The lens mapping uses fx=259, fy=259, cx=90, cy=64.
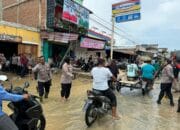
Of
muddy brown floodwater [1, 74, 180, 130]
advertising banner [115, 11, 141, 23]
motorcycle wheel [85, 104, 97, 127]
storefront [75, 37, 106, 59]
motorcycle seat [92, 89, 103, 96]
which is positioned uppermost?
Answer: advertising banner [115, 11, 141, 23]

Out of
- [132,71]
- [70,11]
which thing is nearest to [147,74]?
[132,71]

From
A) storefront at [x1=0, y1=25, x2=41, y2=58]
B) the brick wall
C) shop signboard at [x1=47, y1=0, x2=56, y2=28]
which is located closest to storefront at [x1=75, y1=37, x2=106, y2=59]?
shop signboard at [x1=47, y1=0, x2=56, y2=28]

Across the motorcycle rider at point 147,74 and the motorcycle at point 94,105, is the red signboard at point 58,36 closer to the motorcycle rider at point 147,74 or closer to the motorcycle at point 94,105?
the motorcycle rider at point 147,74

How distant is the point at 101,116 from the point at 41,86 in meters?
2.89

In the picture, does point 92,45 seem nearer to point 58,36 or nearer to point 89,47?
point 89,47

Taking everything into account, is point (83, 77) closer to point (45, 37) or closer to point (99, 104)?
point (45, 37)

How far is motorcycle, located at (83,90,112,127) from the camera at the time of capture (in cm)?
645

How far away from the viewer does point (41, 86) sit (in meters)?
9.31

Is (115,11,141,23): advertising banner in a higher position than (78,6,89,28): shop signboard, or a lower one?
lower

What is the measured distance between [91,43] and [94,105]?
18.8 metres

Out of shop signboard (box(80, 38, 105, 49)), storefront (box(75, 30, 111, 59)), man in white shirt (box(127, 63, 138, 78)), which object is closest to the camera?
man in white shirt (box(127, 63, 138, 78))

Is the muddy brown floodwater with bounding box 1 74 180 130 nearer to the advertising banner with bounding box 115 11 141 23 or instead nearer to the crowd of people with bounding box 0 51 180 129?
the crowd of people with bounding box 0 51 180 129

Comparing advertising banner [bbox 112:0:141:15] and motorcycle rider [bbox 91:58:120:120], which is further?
advertising banner [bbox 112:0:141:15]

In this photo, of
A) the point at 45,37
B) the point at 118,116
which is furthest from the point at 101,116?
the point at 45,37
